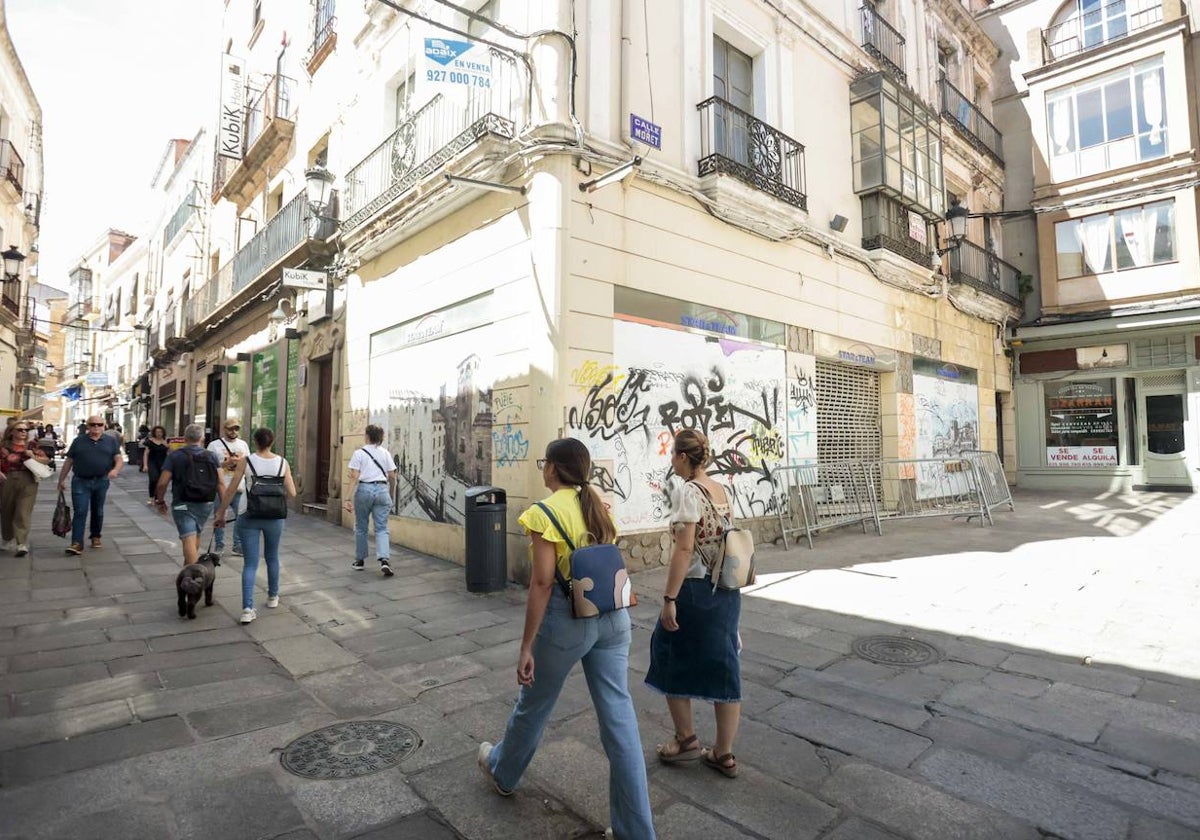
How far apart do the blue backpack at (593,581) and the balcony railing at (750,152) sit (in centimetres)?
707

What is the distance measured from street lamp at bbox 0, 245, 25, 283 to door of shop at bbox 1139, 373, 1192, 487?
100 feet

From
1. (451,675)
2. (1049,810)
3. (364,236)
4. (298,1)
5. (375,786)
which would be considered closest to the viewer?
(1049,810)

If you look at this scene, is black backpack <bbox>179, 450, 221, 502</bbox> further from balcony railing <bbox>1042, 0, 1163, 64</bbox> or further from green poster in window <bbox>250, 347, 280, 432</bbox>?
balcony railing <bbox>1042, 0, 1163, 64</bbox>

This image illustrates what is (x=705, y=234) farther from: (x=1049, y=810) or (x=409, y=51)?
(x=1049, y=810)

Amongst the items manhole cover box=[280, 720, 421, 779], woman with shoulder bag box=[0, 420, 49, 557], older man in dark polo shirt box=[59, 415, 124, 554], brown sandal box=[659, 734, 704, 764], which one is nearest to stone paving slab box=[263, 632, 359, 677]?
manhole cover box=[280, 720, 421, 779]

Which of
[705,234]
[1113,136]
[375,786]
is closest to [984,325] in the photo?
[1113,136]

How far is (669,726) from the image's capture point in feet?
11.1

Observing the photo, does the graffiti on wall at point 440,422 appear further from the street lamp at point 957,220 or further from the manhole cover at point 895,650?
the street lamp at point 957,220

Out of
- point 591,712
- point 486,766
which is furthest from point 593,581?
point 591,712

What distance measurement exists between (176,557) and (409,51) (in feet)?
25.8

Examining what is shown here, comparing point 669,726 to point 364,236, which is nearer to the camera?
point 669,726

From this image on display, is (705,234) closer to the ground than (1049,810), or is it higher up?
higher up

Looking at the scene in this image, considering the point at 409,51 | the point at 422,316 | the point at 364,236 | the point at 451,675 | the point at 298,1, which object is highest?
the point at 298,1

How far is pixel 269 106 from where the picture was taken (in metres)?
15.1
